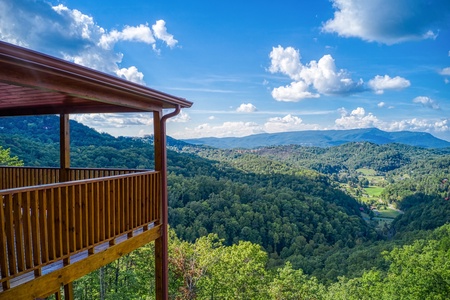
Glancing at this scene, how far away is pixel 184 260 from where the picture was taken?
1577cm

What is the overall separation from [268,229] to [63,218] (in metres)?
43.5

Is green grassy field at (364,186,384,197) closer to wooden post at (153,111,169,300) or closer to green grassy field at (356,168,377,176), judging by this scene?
green grassy field at (356,168,377,176)

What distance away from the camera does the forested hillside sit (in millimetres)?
16359

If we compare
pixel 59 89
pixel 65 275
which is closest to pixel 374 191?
pixel 65 275

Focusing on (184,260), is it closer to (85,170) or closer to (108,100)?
(85,170)

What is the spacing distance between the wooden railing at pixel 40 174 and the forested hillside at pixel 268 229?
822 cm

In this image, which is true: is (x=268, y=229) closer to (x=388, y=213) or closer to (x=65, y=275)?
(x=65, y=275)

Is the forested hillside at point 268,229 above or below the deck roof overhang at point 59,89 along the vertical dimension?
below

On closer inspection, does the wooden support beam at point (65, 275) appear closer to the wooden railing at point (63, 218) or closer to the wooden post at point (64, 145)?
the wooden railing at point (63, 218)

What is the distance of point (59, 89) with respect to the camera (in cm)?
301

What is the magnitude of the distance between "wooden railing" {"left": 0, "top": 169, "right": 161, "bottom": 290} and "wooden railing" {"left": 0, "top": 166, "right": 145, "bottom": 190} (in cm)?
126

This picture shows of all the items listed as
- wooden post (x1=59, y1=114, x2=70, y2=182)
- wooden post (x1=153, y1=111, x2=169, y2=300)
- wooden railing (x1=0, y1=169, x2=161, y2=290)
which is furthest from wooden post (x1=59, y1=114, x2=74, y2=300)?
wooden railing (x1=0, y1=169, x2=161, y2=290)

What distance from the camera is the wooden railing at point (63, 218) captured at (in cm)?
252

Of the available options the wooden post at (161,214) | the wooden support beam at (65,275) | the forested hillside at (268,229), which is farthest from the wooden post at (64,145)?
the forested hillside at (268,229)
